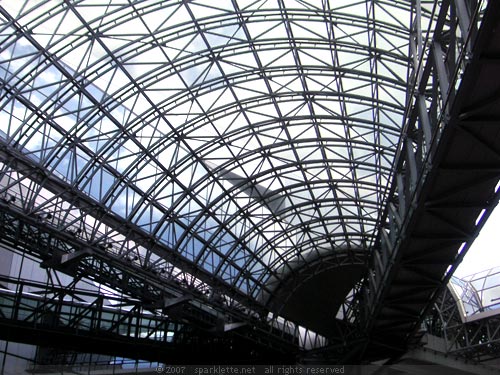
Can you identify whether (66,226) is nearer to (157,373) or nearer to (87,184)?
(87,184)

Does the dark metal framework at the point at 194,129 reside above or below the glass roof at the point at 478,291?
above

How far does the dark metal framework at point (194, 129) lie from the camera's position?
26750 mm

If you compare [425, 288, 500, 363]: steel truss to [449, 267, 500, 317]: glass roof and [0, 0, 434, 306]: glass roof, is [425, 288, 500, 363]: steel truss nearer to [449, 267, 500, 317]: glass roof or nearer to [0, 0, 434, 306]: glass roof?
[449, 267, 500, 317]: glass roof

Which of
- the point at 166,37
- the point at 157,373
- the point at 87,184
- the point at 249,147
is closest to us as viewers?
the point at 166,37

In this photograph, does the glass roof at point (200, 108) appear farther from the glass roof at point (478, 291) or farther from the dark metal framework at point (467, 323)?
the glass roof at point (478, 291)

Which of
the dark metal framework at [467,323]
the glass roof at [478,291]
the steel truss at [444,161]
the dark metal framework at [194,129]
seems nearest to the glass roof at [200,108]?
the dark metal framework at [194,129]

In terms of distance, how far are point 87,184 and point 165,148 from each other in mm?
4925

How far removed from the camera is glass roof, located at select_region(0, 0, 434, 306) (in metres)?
27.0

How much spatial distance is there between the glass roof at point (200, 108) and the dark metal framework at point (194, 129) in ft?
0.29

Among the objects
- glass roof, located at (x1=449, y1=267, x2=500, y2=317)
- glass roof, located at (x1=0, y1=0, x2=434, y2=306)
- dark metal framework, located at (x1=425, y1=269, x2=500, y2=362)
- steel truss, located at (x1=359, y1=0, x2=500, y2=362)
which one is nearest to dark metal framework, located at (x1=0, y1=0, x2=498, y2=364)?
glass roof, located at (x1=0, y1=0, x2=434, y2=306)

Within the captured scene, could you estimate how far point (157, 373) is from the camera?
3988 centimetres

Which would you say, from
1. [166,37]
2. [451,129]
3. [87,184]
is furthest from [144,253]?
[451,129]

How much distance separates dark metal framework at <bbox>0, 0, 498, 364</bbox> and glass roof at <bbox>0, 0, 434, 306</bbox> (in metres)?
0.09

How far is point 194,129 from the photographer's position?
33812mm
